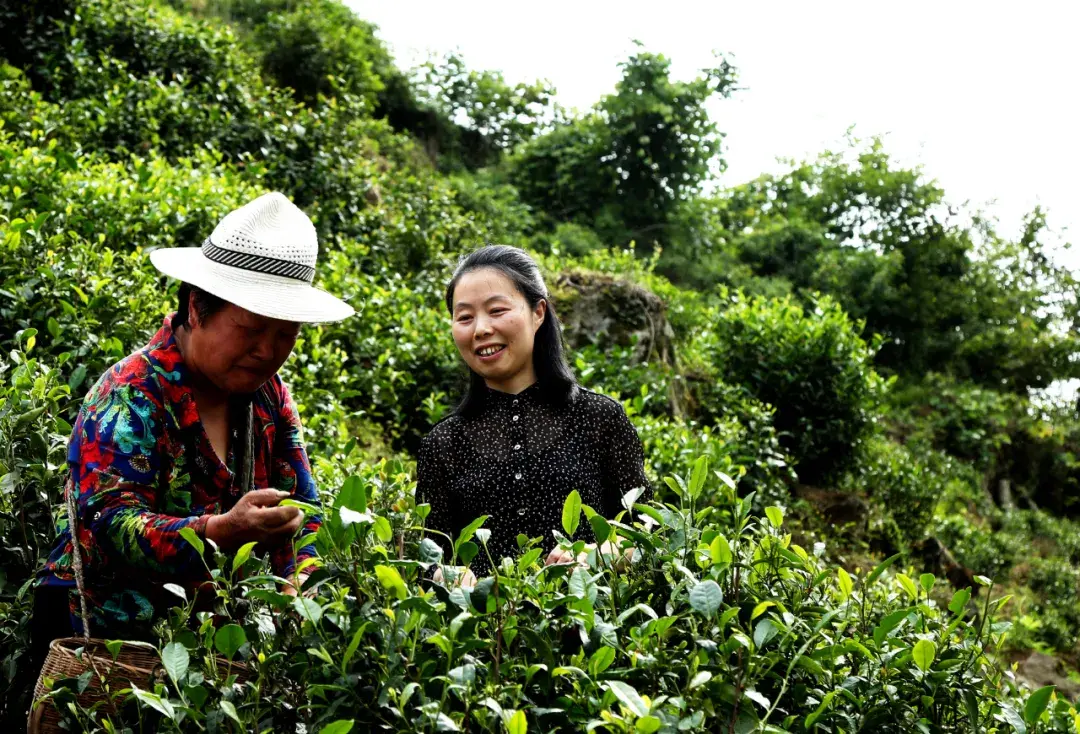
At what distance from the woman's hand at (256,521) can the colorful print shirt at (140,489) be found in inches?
2.4

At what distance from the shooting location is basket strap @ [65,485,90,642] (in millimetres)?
2102

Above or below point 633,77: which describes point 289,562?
below

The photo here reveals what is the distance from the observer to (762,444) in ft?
23.8

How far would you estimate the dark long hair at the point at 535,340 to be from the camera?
297 cm

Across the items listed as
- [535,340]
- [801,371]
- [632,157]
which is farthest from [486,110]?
[535,340]

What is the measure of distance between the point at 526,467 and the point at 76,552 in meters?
1.15

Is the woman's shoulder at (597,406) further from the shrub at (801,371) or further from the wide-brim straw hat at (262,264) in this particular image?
the shrub at (801,371)

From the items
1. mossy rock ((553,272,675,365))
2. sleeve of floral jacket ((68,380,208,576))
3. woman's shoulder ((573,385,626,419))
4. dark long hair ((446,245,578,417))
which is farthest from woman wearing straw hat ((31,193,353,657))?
mossy rock ((553,272,675,365))

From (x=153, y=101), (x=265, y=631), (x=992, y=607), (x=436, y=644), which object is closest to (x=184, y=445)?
(x=265, y=631)

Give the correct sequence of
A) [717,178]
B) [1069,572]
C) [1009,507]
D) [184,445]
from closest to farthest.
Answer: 1. [184,445]
2. [1069,572]
3. [717,178]
4. [1009,507]

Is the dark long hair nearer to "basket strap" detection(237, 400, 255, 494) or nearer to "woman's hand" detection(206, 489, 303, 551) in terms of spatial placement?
"basket strap" detection(237, 400, 255, 494)

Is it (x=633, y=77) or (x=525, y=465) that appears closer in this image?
(x=525, y=465)

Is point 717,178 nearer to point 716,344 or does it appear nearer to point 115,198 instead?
point 716,344

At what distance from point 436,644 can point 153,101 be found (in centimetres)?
689
